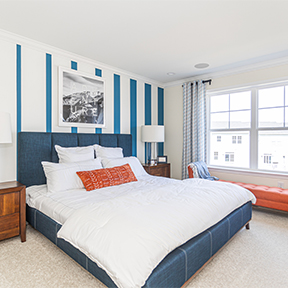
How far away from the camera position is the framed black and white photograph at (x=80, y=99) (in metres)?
3.32

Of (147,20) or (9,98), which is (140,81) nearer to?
(147,20)

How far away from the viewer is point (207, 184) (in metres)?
2.72

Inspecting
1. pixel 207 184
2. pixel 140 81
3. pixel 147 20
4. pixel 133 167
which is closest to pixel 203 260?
pixel 207 184

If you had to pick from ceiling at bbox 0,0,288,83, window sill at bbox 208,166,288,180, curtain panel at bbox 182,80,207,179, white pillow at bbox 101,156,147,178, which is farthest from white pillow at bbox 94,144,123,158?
window sill at bbox 208,166,288,180

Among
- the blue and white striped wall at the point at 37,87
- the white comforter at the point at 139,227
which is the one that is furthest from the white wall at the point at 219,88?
the white comforter at the point at 139,227

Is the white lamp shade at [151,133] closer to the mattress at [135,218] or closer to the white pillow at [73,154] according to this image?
the white pillow at [73,154]

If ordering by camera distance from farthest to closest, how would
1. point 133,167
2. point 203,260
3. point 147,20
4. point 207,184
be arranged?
1. point 133,167
2. point 207,184
3. point 147,20
4. point 203,260

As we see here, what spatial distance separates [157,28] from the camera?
8.56 ft

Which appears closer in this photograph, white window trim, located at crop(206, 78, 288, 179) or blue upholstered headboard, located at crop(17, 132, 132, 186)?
blue upholstered headboard, located at crop(17, 132, 132, 186)

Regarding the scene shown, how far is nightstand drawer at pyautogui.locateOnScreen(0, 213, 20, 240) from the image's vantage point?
89.4 inches

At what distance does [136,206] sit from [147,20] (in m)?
2.11

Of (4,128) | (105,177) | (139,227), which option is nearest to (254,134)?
(105,177)

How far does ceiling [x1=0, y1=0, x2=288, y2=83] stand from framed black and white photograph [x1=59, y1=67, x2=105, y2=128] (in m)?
0.40

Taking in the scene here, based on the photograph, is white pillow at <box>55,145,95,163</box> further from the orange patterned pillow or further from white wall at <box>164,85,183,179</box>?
white wall at <box>164,85,183,179</box>
